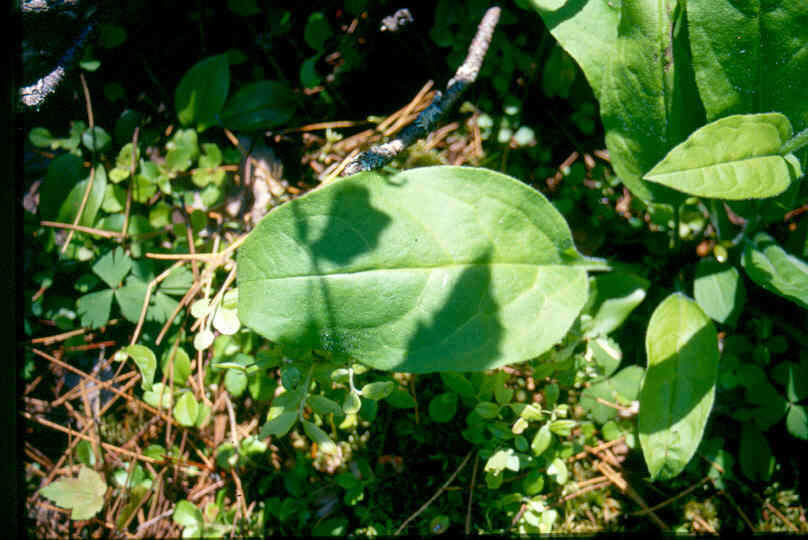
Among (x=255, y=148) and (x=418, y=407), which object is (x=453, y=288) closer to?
(x=418, y=407)

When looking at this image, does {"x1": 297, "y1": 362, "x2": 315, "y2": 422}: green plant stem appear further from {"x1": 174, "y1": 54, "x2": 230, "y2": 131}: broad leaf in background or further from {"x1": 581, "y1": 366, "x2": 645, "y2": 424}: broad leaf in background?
{"x1": 174, "y1": 54, "x2": 230, "y2": 131}: broad leaf in background

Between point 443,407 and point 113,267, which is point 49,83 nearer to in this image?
point 113,267

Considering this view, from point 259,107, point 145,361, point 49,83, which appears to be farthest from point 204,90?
point 145,361

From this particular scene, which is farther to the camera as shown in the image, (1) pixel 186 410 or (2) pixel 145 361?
(1) pixel 186 410

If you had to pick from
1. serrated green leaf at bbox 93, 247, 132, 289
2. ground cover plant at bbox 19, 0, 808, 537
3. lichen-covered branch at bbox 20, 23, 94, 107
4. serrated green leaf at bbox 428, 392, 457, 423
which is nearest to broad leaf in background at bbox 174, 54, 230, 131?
ground cover plant at bbox 19, 0, 808, 537

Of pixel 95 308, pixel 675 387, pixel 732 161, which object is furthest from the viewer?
pixel 95 308

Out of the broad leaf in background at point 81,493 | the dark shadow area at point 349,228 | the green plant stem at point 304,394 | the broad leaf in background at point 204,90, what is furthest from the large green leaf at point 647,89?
the broad leaf in background at point 81,493
